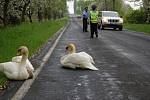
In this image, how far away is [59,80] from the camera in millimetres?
10047

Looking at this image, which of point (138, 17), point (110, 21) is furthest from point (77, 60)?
point (138, 17)

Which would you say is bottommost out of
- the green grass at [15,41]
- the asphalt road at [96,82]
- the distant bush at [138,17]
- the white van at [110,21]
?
the distant bush at [138,17]

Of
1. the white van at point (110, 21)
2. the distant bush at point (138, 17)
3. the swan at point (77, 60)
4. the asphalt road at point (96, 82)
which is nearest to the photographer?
the asphalt road at point (96, 82)

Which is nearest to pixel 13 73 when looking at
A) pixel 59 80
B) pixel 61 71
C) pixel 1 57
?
pixel 59 80

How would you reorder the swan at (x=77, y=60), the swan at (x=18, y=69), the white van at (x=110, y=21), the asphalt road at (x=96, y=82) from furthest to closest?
the white van at (x=110, y=21), the swan at (x=77, y=60), the swan at (x=18, y=69), the asphalt road at (x=96, y=82)

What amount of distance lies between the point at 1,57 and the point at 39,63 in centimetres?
113

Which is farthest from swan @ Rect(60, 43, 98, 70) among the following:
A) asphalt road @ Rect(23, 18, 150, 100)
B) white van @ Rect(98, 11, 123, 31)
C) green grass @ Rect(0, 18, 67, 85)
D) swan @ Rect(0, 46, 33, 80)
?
white van @ Rect(98, 11, 123, 31)

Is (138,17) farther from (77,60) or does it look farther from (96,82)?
(96,82)

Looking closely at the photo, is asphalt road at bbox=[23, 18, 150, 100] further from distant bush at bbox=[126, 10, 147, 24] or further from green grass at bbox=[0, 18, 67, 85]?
distant bush at bbox=[126, 10, 147, 24]

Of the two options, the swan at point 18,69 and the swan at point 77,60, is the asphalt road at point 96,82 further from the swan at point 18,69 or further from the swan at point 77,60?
the swan at point 18,69

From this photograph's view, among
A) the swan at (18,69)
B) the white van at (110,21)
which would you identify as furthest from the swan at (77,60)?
the white van at (110,21)

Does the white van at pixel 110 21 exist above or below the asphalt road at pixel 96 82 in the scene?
below

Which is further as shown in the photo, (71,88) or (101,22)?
(101,22)

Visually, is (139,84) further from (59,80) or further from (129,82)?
(59,80)
